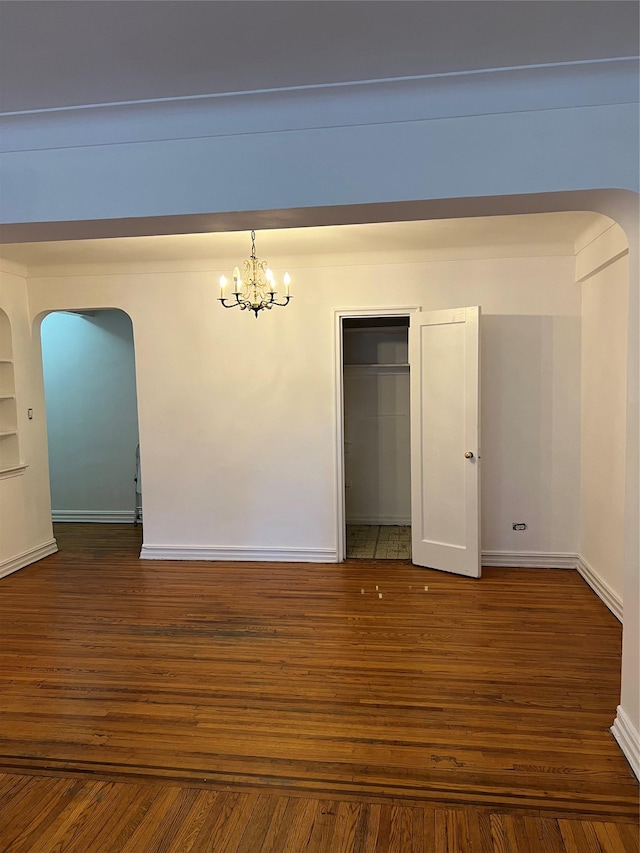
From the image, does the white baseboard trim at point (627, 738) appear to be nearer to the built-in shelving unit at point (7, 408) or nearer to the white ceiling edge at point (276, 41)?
the white ceiling edge at point (276, 41)

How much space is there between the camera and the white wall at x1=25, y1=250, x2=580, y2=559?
4.73 metres

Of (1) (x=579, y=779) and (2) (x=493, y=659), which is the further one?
(2) (x=493, y=659)

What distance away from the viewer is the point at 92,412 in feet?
22.2

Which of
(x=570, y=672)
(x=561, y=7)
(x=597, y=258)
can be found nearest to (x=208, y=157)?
(x=561, y=7)

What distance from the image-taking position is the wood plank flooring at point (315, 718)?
6.95 feet

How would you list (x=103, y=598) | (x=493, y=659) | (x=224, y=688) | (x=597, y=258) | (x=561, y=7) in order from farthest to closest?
(x=103, y=598)
(x=597, y=258)
(x=493, y=659)
(x=224, y=688)
(x=561, y=7)

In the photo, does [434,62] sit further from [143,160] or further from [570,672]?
[570,672]

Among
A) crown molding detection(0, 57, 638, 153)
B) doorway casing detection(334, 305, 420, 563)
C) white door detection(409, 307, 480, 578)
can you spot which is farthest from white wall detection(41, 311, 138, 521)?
crown molding detection(0, 57, 638, 153)

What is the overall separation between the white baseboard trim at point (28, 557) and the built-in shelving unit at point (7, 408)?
783 mm

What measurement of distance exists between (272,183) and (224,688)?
2533mm

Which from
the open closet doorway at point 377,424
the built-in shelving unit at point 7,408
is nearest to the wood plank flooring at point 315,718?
the built-in shelving unit at point 7,408

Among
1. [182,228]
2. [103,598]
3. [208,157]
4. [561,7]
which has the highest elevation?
[561,7]

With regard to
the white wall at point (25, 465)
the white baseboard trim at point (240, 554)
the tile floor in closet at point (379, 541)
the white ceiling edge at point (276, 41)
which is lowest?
the tile floor in closet at point (379, 541)

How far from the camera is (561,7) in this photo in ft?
5.74
